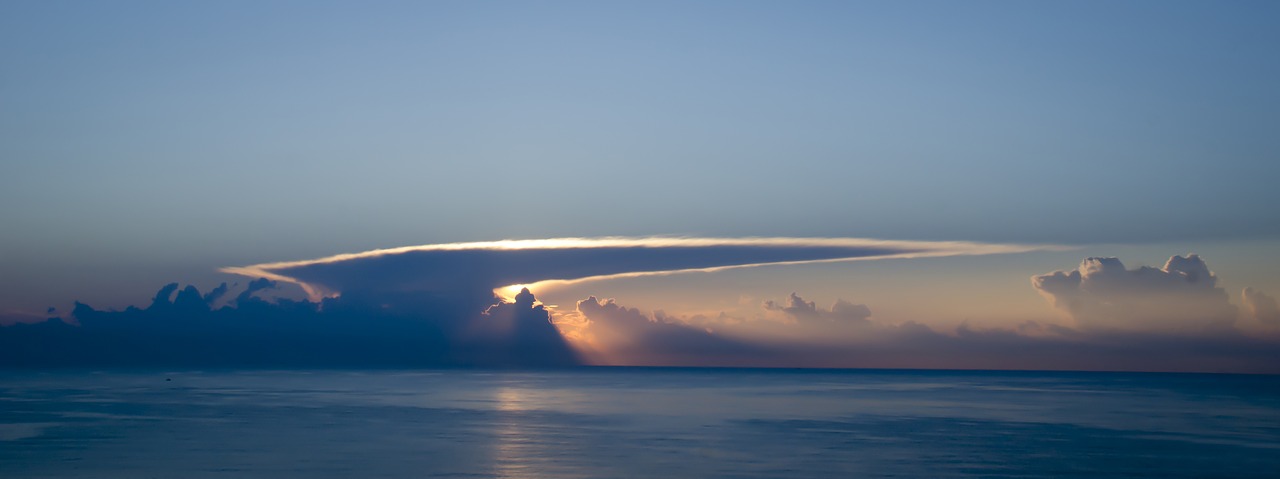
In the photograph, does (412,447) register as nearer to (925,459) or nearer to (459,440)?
(459,440)

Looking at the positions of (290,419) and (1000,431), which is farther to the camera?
(290,419)

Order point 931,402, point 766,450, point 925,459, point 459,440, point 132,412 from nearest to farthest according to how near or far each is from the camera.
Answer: point 925,459 < point 766,450 < point 459,440 < point 132,412 < point 931,402

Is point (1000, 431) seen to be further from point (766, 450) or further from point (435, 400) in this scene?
point (435, 400)

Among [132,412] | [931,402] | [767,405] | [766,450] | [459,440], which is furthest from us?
[931,402]

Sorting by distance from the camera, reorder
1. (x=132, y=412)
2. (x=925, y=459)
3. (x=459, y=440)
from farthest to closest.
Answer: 1. (x=132, y=412)
2. (x=459, y=440)
3. (x=925, y=459)

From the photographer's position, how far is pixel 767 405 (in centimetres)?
9744

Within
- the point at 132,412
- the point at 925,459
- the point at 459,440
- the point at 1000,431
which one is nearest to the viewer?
the point at 925,459

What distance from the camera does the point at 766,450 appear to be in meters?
51.2

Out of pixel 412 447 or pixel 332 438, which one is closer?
pixel 412 447

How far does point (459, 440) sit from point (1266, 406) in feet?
274

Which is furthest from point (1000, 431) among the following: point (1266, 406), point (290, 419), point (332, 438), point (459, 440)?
point (1266, 406)

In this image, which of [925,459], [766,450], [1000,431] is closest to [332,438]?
[766,450]

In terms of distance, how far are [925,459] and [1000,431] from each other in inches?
792

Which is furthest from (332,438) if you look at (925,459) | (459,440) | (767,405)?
(767,405)
